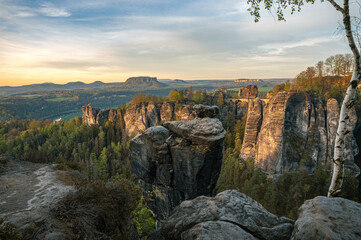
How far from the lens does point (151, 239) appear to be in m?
7.36

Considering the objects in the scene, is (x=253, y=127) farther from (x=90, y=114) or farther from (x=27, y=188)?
(x=90, y=114)

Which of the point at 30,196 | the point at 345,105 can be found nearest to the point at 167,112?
the point at 30,196

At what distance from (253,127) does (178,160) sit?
134 feet

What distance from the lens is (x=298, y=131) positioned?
40.2 metres

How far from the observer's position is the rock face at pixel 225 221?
5086 mm

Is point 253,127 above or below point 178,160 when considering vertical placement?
below

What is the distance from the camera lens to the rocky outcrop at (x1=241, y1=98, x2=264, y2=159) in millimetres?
46656

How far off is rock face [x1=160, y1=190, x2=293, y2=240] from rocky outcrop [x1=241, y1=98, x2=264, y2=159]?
1716 inches

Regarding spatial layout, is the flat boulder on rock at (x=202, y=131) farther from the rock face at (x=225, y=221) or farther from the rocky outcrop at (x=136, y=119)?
the rocky outcrop at (x=136, y=119)

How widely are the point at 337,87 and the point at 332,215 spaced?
52827 millimetres

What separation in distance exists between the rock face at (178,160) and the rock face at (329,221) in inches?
232

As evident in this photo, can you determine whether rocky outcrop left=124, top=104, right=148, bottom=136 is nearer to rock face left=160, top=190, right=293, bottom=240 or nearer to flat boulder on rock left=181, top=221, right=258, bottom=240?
rock face left=160, top=190, right=293, bottom=240

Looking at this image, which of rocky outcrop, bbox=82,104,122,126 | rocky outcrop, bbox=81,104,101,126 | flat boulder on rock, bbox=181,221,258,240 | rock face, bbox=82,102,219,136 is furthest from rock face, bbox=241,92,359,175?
rocky outcrop, bbox=81,104,101,126

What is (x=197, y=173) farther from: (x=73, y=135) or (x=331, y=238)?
(x=73, y=135)
